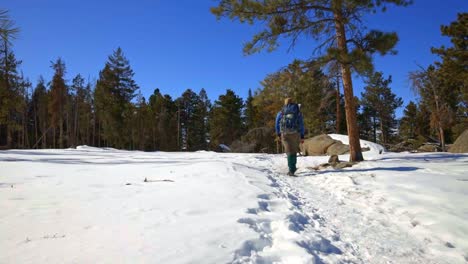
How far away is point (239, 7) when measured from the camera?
829 cm

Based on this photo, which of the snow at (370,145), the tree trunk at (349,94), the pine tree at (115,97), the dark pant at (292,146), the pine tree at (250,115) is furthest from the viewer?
the pine tree at (250,115)

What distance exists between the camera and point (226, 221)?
2.74m

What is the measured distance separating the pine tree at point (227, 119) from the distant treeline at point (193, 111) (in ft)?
0.50

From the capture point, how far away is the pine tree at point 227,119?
4084cm

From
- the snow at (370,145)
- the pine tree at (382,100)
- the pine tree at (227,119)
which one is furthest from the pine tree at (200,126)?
the snow at (370,145)

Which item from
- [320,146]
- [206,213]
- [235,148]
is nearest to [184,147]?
[235,148]

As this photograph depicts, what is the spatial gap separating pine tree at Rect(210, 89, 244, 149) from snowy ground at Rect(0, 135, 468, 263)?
118 feet

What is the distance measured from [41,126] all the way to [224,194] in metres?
47.6

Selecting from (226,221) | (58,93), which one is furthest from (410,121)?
(58,93)

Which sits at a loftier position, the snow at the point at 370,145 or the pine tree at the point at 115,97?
the pine tree at the point at 115,97

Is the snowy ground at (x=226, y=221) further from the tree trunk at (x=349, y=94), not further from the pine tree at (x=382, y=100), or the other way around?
the pine tree at (x=382, y=100)

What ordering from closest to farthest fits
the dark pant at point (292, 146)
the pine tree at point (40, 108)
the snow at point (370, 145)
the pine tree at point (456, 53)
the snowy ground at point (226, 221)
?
the snowy ground at point (226, 221)
the dark pant at point (292, 146)
the snow at point (370, 145)
the pine tree at point (456, 53)
the pine tree at point (40, 108)

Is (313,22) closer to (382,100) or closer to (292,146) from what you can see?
(292,146)

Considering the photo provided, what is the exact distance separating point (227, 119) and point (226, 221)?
38.4m
